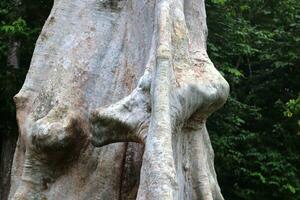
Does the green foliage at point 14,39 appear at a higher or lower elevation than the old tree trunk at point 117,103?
lower

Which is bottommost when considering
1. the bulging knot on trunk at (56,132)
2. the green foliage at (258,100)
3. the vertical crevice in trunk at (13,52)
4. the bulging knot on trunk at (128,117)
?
the green foliage at (258,100)

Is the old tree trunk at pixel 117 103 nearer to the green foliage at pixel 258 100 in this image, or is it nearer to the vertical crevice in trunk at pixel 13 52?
the vertical crevice in trunk at pixel 13 52

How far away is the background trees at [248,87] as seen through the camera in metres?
10.7

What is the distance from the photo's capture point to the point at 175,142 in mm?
3223

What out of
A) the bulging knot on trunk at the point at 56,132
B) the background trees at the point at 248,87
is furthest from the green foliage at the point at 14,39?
the bulging knot on trunk at the point at 56,132

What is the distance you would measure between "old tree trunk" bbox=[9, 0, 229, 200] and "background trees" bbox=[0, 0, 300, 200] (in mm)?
5977

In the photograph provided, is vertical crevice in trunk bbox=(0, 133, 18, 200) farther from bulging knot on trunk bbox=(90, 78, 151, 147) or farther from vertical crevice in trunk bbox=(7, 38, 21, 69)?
bulging knot on trunk bbox=(90, 78, 151, 147)

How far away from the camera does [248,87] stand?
15.2 metres

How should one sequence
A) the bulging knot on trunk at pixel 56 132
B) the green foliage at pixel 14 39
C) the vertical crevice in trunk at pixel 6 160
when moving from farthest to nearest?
the green foliage at pixel 14 39, the vertical crevice in trunk at pixel 6 160, the bulging knot on trunk at pixel 56 132

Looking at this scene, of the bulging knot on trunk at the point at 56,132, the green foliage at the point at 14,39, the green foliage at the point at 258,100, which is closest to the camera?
the bulging knot on trunk at the point at 56,132

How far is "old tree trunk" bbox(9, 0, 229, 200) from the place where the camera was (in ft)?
10.4

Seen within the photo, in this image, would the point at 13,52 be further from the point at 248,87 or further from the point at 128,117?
the point at 128,117

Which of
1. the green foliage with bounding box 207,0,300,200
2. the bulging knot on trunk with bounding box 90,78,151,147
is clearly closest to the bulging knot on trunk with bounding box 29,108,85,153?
the bulging knot on trunk with bounding box 90,78,151,147

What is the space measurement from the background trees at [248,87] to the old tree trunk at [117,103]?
19.6ft
